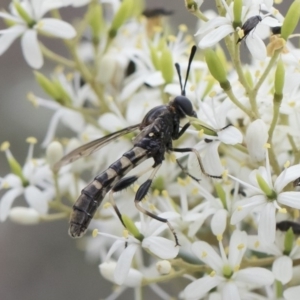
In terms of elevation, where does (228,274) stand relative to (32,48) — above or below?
below

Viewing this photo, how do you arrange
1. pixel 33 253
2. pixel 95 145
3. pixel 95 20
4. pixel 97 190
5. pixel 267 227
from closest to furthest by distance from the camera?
pixel 267 227 < pixel 97 190 < pixel 95 145 < pixel 95 20 < pixel 33 253

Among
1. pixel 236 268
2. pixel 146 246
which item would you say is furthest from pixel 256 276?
pixel 146 246

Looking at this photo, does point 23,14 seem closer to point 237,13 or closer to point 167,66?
point 167,66

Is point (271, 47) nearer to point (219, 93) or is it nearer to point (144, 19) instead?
point (219, 93)

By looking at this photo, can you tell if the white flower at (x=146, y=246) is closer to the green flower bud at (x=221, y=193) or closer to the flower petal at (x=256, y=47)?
the green flower bud at (x=221, y=193)

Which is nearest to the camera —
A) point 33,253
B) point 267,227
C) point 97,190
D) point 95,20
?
point 267,227

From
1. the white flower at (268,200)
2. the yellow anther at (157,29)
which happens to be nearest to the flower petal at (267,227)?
the white flower at (268,200)

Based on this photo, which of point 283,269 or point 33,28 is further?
point 33,28

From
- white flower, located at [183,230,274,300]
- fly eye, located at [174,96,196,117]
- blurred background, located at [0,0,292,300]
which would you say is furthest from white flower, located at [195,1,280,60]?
blurred background, located at [0,0,292,300]
